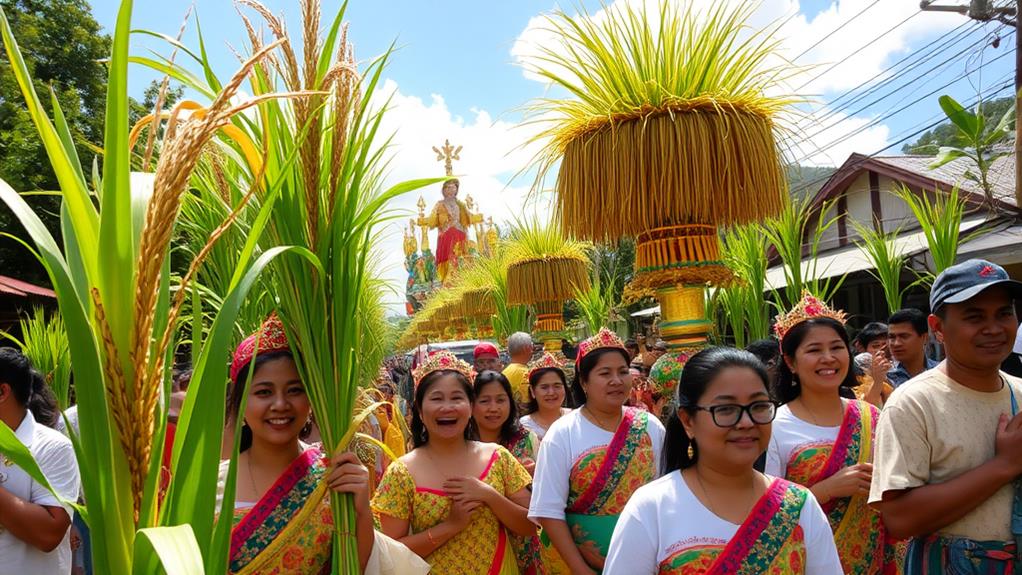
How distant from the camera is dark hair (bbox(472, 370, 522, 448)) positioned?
399cm

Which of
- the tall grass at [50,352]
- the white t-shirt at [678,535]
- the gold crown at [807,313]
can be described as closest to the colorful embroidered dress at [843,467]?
the gold crown at [807,313]

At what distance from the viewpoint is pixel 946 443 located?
2059mm

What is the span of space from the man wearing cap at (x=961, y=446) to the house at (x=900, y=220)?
7459 mm

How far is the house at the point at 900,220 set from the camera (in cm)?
948

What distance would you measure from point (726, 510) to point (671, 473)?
0.60 feet

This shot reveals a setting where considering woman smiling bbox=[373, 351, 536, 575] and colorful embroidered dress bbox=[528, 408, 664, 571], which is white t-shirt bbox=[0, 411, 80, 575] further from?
colorful embroidered dress bbox=[528, 408, 664, 571]

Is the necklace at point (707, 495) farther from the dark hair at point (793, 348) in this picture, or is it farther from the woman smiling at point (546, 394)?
the woman smiling at point (546, 394)

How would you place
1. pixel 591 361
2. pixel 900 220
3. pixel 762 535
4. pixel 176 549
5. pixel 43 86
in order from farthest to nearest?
1. pixel 900 220
2. pixel 43 86
3. pixel 591 361
4. pixel 762 535
5. pixel 176 549

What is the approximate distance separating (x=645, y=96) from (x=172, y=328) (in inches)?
94.5

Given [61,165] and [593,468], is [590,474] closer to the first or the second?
[593,468]

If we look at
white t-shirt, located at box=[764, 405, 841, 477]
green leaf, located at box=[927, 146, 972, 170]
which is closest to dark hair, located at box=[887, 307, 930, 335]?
white t-shirt, located at box=[764, 405, 841, 477]

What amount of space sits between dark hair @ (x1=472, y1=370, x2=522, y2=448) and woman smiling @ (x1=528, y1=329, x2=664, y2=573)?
0.69 meters

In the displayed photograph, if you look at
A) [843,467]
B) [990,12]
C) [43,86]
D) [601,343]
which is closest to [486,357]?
[601,343]

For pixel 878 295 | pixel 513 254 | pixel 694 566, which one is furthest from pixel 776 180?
pixel 878 295
